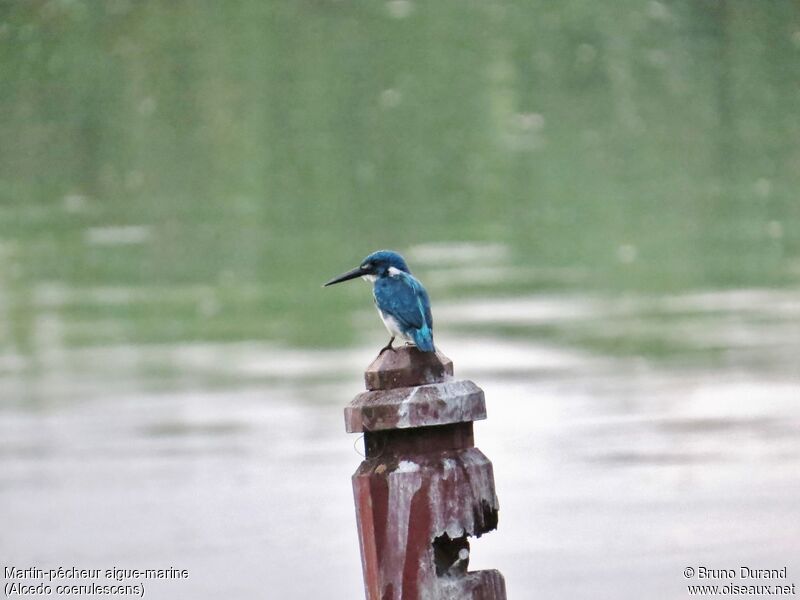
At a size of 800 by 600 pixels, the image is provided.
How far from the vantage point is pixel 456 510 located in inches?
134

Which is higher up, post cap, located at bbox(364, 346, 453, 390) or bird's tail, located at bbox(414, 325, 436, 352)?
bird's tail, located at bbox(414, 325, 436, 352)

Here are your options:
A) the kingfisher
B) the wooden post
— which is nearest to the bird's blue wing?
the kingfisher

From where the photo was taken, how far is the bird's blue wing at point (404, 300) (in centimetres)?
386

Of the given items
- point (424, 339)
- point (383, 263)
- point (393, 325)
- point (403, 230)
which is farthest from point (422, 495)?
point (403, 230)

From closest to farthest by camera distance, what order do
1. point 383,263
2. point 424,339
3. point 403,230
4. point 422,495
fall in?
point 422,495, point 424,339, point 383,263, point 403,230

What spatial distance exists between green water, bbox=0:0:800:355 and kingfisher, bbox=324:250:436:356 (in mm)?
6093

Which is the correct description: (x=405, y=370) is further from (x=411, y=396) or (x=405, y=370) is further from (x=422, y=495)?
(x=422, y=495)

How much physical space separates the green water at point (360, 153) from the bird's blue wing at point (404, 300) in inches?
242

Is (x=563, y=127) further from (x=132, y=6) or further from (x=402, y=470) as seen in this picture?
(x=402, y=470)

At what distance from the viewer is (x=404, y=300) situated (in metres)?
4.01

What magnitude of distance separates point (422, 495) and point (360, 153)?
42.6 ft

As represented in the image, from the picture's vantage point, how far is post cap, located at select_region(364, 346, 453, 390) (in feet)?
11.5

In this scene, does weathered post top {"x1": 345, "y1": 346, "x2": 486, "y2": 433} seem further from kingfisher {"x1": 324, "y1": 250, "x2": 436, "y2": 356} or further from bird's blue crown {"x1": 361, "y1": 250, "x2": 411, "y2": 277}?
bird's blue crown {"x1": 361, "y1": 250, "x2": 411, "y2": 277}

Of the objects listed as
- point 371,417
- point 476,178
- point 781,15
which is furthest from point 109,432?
point 781,15
